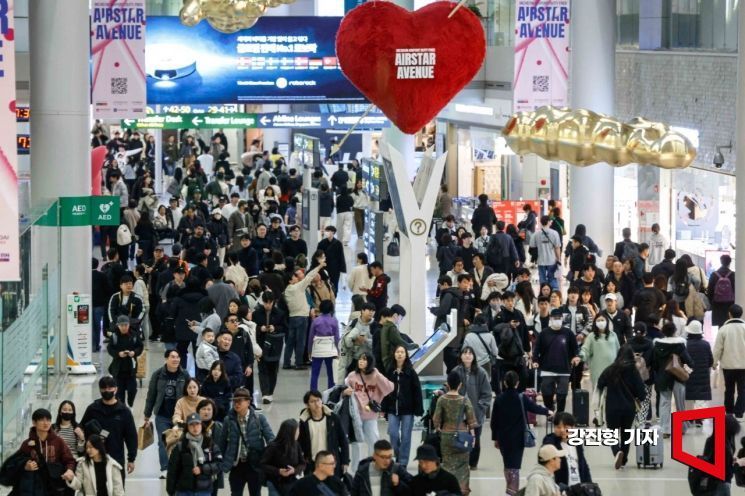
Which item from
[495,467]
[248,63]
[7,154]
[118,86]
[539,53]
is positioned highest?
[248,63]

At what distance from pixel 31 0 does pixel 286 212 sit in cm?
1422

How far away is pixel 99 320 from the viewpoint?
2239 cm

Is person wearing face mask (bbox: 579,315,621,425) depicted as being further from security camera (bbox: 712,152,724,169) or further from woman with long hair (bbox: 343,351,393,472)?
security camera (bbox: 712,152,724,169)

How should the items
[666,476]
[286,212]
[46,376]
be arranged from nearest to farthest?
1. [666,476]
2. [46,376]
3. [286,212]

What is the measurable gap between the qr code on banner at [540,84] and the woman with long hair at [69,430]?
1355 centimetres

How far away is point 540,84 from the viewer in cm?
2561

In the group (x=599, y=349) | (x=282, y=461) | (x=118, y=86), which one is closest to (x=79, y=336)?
(x=118, y=86)

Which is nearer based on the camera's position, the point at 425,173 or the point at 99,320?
the point at 425,173

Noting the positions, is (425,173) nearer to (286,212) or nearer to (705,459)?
(705,459)

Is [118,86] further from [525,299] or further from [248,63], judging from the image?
[525,299]

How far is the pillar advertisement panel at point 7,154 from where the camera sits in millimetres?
13219

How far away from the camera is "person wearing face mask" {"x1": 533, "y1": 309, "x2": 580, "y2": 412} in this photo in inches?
683

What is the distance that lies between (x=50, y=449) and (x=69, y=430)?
615 mm

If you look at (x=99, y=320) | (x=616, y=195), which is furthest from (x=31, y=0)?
(x=616, y=195)
